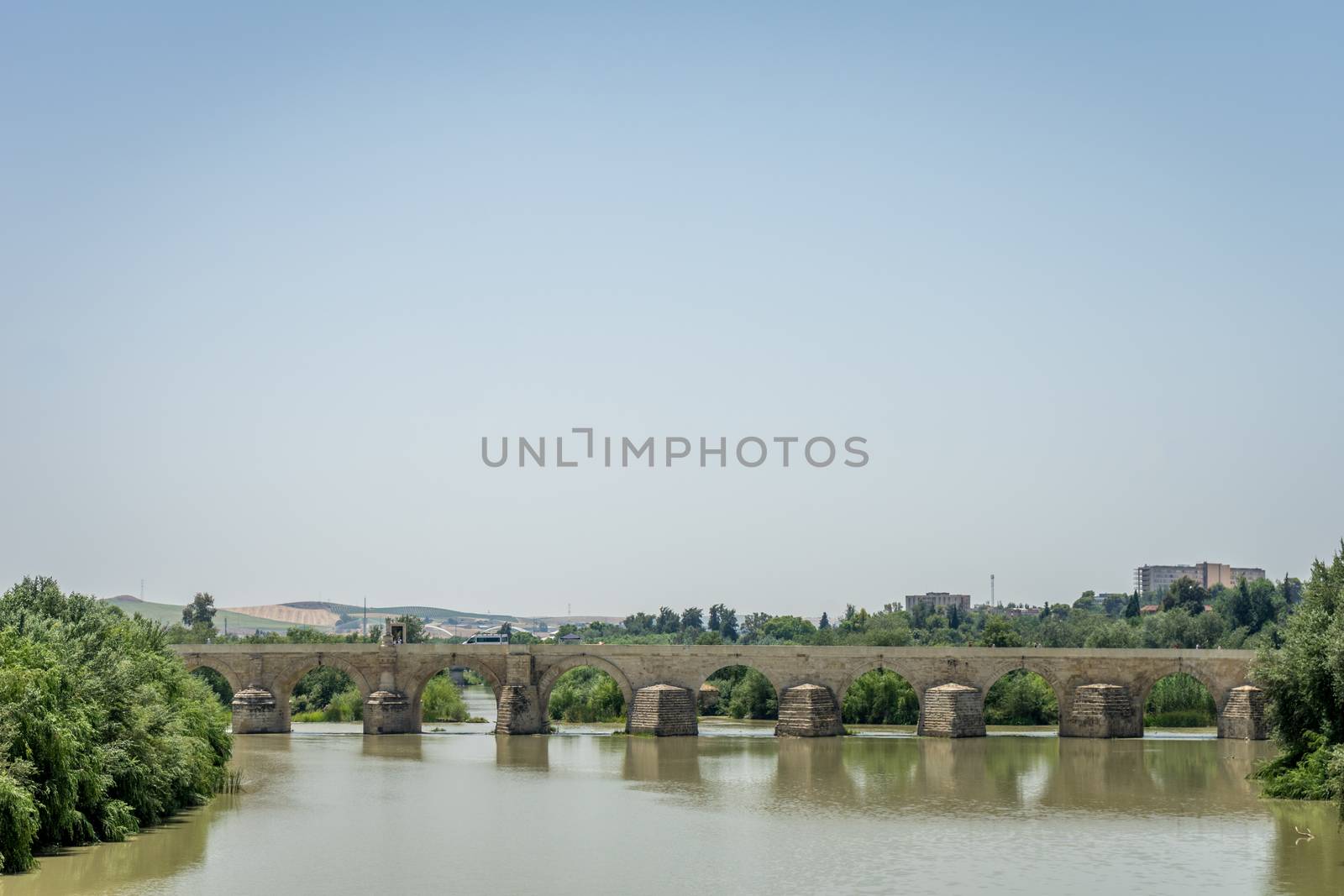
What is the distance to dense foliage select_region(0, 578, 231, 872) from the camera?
72.5 feet

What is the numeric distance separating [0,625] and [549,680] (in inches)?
1079

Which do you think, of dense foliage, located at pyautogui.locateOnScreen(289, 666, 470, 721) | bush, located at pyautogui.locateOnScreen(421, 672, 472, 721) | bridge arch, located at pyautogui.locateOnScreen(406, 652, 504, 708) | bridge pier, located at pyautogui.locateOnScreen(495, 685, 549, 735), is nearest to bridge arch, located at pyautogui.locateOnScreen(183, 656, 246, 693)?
dense foliage, located at pyautogui.locateOnScreen(289, 666, 470, 721)

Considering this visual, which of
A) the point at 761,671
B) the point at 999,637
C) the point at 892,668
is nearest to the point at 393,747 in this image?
the point at 761,671

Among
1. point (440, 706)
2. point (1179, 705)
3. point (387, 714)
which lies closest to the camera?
point (387, 714)

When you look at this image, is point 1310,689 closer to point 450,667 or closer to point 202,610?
point 450,667

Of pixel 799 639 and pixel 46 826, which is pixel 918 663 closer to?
pixel 46 826

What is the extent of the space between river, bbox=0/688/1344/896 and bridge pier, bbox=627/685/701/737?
17.0 ft

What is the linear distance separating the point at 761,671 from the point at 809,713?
7.33 feet

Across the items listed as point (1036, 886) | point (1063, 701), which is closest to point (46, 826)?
point (1036, 886)

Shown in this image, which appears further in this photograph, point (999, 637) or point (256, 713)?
point (999, 637)

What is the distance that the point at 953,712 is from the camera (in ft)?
161

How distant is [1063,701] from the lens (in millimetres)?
49344

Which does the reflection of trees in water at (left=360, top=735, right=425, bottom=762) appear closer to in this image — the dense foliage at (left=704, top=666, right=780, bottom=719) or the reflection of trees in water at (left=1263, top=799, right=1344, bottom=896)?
the dense foliage at (left=704, top=666, right=780, bottom=719)

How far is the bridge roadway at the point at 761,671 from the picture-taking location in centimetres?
4850
